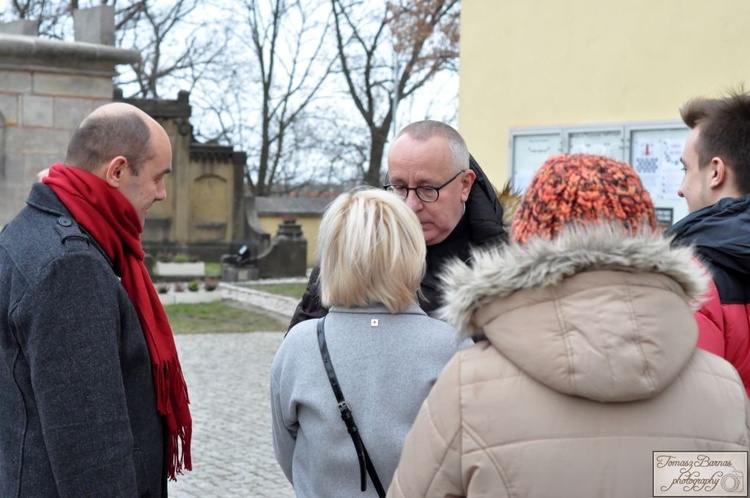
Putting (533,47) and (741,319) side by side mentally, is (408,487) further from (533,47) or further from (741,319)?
(533,47)

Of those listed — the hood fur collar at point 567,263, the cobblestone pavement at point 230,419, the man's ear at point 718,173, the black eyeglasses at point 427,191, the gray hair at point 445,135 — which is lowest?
the cobblestone pavement at point 230,419

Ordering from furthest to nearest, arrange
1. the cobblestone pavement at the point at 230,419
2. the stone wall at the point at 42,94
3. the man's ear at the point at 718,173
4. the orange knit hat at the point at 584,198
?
the stone wall at the point at 42,94 < the cobblestone pavement at the point at 230,419 < the man's ear at the point at 718,173 < the orange knit hat at the point at 584,198

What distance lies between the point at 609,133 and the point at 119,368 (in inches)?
289

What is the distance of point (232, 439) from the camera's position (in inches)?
320

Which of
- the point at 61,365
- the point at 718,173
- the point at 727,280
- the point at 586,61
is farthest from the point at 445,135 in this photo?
the point at 586,61

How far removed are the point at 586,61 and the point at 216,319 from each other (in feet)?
27.8

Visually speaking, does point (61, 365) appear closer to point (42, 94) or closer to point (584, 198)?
point (584, 198)

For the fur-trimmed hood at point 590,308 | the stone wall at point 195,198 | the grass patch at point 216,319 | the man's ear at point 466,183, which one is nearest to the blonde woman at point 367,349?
the fur-trimmed hood at point 590,308

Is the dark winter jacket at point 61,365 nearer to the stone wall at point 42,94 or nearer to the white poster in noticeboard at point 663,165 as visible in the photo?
the white poster in noticeboard at point 663,165

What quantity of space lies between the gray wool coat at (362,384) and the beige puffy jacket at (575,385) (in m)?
0.64

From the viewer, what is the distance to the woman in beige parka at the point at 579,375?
1.81 m

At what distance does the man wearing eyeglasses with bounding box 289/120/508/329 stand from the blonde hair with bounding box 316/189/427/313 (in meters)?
0.72

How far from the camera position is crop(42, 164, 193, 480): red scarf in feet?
9.24

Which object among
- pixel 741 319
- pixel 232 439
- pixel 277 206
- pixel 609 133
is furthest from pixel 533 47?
pixel 277 206
